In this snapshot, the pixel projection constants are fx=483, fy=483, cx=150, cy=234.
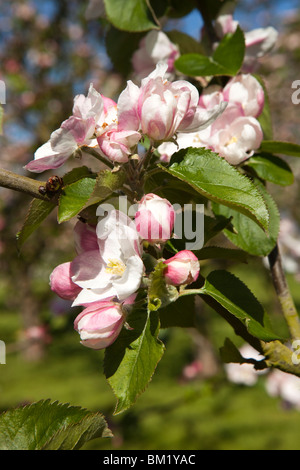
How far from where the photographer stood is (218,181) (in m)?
0.50

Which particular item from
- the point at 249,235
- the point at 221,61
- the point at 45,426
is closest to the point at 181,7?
the point at 221,61

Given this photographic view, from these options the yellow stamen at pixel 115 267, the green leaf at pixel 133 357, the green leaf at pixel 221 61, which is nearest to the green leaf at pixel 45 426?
the green leaf at pixel 133 357

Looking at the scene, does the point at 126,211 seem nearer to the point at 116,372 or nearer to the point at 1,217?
the point at 116,372

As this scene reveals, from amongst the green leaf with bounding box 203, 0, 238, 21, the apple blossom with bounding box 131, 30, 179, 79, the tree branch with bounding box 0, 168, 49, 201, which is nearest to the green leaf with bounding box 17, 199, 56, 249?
the tree branch with bounding box 0, 168, 49, 201

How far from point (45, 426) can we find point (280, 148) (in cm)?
47

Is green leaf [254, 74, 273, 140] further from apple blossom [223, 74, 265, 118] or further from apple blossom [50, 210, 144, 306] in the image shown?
apple blossom [50, 210, 144, 306]

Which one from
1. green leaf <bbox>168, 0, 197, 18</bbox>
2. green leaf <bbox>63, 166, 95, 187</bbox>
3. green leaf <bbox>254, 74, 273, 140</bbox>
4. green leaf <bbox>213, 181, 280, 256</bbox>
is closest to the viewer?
green leaf <bbox>63, 166, 95, 187</bbox>

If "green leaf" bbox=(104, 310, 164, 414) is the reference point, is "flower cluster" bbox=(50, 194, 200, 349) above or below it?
above

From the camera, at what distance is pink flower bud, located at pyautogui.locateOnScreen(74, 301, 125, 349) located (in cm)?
48

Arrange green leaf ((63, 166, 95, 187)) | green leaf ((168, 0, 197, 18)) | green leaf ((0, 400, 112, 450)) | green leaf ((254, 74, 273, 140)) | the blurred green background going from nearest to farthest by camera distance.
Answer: green leaf ((0, 400, 112, 450))
green leaf ((63, 166, 95, 187))
green leaf ((254, 74, 273, 140))
green leaf ((168, 0, 197, 18))
the blurred green background

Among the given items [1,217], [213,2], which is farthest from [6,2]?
[213,2]

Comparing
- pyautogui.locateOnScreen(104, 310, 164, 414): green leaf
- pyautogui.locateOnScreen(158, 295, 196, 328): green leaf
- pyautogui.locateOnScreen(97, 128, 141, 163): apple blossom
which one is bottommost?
pyautogui.locateOnScreen(158, 295, 196, 328): green leaf

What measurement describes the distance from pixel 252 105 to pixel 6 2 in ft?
15.8

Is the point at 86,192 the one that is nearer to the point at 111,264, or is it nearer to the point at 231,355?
the point at 111,264
